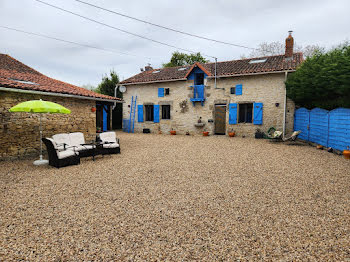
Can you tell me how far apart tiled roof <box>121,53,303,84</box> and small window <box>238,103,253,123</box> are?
2.12m

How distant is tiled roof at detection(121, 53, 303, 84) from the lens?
1212cm

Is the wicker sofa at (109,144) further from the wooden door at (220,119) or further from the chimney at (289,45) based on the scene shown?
the chimney at (289,45)

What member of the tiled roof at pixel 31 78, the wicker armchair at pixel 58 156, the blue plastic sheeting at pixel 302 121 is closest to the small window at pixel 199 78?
the blue plastic sheeting at pixel 302 121

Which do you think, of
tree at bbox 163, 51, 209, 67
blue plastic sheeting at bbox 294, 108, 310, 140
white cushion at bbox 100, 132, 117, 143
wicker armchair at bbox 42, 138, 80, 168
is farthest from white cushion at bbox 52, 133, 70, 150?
tree at bbox 163, 51, 209, 67

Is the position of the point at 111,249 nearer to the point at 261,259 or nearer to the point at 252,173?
the point at 261,259

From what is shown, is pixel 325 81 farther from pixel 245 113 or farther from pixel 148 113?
pixel 148 113

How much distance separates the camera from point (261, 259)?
205cm

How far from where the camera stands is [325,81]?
7918 mm

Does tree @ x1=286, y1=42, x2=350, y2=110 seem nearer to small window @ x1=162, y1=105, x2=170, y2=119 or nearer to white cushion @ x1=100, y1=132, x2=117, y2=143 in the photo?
small window @ x1=162, y1=105, x2=170, y2=119

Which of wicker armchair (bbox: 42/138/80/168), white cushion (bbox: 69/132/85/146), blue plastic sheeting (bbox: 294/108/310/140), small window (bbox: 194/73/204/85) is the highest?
small window (bbox: 194/73/204/85)

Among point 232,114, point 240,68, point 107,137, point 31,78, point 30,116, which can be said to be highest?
point 240,68

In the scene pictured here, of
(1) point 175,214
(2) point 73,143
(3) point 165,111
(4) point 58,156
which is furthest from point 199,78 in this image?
(1) point 175,214

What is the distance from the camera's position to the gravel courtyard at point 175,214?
7.23ft

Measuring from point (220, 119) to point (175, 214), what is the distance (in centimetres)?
1212
